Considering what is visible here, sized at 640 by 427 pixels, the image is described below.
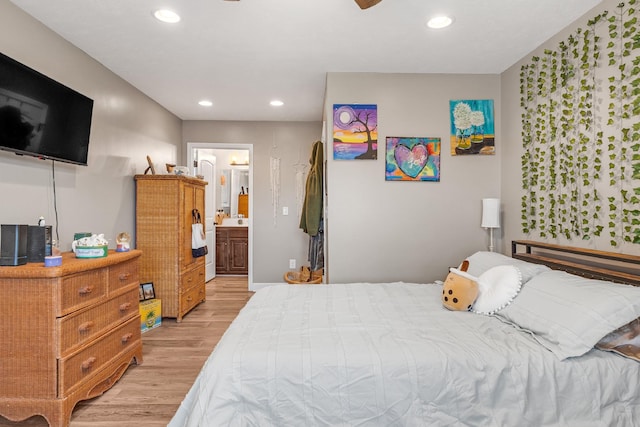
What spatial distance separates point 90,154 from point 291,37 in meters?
2.01

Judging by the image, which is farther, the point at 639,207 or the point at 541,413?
the point at 639,207

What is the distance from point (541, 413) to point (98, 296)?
2.49m

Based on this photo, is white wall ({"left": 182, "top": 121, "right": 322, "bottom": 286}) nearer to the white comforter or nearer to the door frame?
the door frame

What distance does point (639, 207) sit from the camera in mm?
1978

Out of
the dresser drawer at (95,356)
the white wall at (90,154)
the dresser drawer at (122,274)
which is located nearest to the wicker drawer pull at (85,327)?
the dresser drawer at (95,356)

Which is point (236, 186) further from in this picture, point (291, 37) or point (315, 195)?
point (291, 37)

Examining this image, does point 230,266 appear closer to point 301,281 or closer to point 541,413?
point 301,281

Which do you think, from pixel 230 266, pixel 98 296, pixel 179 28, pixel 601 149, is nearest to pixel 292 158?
pixel 230 266

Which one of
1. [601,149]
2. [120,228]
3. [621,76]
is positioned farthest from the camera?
[120,228]

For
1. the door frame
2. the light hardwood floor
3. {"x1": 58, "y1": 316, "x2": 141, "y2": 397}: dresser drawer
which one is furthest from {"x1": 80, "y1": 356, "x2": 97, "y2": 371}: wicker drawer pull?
the door frame

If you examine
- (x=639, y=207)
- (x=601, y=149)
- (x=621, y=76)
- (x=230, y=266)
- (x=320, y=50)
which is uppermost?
(x=320, y=50)

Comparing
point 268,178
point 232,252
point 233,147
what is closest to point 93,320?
point 268,178

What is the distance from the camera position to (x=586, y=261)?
2.36 metres

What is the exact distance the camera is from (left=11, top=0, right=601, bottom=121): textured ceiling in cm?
228
